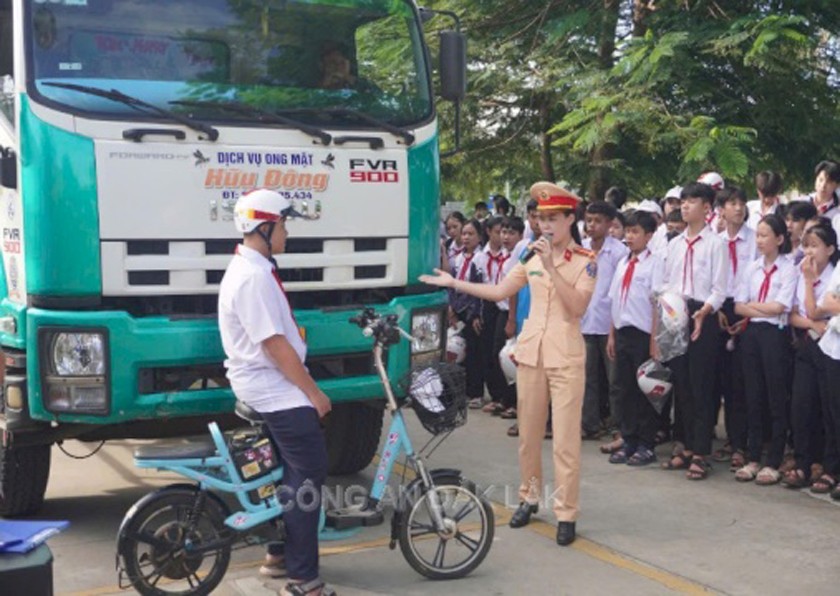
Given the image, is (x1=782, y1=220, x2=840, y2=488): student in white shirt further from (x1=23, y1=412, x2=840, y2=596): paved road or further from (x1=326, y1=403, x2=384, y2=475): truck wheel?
(x1=326, y1=403, x2=384, y2=475): truck wheel

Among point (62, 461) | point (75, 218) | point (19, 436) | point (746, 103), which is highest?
point (746, 103)

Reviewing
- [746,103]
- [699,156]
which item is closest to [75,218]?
[699,156]

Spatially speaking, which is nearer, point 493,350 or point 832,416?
point 832,416

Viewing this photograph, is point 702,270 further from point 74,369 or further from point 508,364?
point 74,369

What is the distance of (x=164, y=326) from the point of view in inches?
200

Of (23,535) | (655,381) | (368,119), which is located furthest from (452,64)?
(23,535)

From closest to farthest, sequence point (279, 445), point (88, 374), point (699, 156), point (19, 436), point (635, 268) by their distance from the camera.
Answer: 1. point (279, 445)
2. point (88, 374)
3. point (19, 436)
4. point (635, 268)
5. point (699, 156)

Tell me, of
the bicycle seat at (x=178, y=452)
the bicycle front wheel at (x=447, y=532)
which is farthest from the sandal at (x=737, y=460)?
the bicycle seat at (x=178, y=452)

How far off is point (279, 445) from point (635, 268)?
341 cm

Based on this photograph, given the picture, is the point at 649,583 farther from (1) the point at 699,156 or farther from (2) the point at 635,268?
(1) the point at 699,156

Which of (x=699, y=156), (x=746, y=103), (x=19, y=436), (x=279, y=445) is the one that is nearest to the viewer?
(x=279, y=445)

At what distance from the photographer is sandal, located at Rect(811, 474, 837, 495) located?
20.7ft

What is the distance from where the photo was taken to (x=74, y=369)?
4.95m

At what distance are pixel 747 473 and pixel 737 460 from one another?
30 cm
